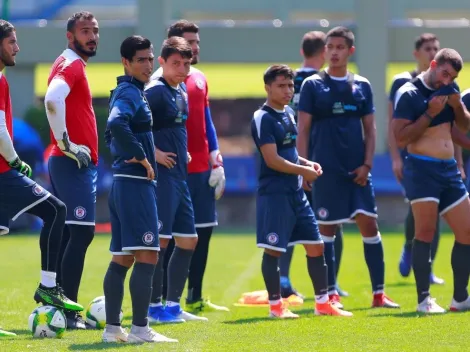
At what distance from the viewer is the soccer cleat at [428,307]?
9.59 m

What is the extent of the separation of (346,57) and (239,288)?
3347mm

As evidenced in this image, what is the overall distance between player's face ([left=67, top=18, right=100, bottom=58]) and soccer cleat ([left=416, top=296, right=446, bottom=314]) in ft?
11.5

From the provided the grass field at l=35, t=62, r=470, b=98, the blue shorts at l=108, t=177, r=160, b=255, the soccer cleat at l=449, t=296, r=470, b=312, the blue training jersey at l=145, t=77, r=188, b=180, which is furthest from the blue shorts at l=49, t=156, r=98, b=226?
the grass field at l=35, t=62, r=470, b=98

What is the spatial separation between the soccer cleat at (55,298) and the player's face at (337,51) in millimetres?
→ 3388

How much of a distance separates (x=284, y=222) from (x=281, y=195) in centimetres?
23

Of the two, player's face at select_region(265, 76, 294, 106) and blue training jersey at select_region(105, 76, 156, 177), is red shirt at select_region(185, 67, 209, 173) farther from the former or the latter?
blue training jersey at select_region(105, 76, 156, 177)

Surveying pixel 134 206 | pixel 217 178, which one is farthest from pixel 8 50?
pixel 217 178

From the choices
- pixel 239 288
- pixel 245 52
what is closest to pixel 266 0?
pixel 245 52

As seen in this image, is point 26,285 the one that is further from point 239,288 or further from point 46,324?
point 46,324

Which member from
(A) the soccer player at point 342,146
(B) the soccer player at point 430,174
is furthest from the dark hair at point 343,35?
(B) the soccer player at point 430,174

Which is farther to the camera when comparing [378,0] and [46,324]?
[378,0]

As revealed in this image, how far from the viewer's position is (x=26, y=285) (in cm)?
1259

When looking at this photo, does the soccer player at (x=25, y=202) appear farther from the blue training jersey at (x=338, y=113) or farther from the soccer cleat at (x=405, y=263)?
the soccer cleat at (x=405, y=263)

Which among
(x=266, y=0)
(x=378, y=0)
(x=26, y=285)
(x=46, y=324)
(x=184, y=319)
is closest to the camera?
(x=46, y=324)
